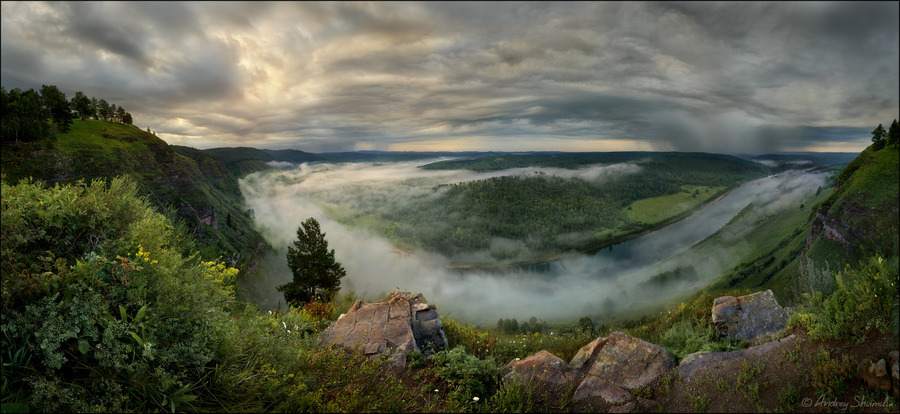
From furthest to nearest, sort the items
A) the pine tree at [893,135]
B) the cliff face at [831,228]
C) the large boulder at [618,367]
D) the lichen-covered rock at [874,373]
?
the cliff face at [831,228] → the large boulder at [618,367] → the pine tree at [893,135] → the lichen-covered rock at [874,373]

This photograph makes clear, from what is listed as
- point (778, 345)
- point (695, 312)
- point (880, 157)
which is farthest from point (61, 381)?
point (695, 312)

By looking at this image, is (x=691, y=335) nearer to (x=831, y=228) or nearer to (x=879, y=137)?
(x=879, y=137)

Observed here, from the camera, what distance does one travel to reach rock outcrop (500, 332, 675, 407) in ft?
23.7

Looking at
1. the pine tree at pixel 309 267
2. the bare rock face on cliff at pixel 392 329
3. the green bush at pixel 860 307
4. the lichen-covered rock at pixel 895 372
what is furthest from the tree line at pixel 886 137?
the pine tree at pixel 309 267

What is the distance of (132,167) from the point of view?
7038 cm

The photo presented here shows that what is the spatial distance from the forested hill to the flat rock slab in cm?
2826

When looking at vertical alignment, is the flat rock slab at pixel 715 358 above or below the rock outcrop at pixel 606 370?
above

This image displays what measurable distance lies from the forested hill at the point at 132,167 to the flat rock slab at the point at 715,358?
28.3m

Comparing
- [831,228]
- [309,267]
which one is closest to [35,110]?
[309,267]

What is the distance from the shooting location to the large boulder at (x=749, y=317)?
31.7ft

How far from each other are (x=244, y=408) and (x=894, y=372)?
10.2m

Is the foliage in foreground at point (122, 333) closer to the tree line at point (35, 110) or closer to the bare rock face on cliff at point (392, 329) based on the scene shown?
the bare rock face on cliff at point (392, 329)

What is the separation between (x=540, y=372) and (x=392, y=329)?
5139 mm

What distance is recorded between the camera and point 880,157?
6.52 m
